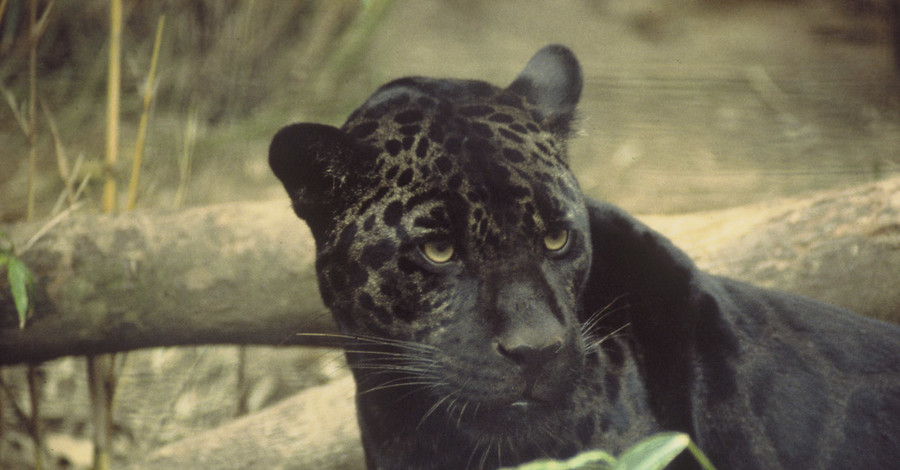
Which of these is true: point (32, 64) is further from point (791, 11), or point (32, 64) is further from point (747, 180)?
point (791, 11)

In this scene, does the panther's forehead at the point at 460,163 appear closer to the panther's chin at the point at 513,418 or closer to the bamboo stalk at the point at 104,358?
the panther's chin at the point at 513,418

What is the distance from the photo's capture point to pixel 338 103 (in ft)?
18.7

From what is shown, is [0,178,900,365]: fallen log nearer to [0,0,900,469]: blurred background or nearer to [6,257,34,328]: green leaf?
[6,257,34,328]: green leaf

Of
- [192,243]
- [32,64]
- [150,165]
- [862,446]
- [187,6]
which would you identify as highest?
[187,6]

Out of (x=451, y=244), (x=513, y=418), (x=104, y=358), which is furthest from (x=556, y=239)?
(x=104, y=358)

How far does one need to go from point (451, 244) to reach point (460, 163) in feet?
0.74

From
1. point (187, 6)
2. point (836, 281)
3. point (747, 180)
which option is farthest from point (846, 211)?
point (187, 6)

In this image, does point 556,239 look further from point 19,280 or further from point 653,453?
point 19,280

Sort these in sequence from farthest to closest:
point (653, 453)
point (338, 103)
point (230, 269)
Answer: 1. point (338, 103)
2. point (230, 269)
3. point (653, 453)

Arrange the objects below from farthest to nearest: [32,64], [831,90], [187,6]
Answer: [831,90] < [187,6] < [32,64]

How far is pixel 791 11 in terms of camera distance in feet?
25.3

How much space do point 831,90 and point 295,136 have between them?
566 cm

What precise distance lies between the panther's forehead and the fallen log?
57.1 inches

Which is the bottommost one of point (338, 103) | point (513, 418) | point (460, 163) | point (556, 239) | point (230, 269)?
point (513, 418)
